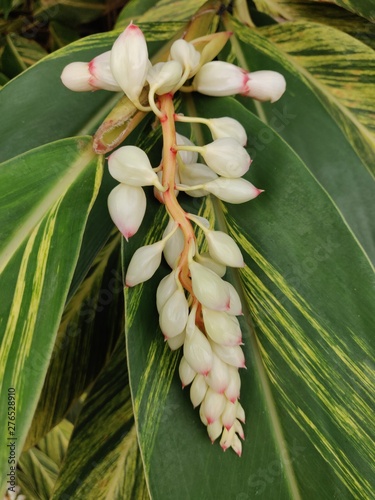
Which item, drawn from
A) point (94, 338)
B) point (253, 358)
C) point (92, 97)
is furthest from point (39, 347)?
point (94, 338)

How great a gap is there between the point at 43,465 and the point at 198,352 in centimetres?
85

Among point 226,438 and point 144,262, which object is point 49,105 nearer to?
point 144,262

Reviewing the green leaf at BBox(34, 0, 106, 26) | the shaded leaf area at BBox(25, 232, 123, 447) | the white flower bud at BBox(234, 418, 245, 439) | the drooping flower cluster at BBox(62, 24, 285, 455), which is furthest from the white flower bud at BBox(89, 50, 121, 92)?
the green leaf at BBox(34, 0, 106, 26)

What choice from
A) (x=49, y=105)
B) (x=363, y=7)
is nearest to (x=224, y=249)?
(x=49, y=105)

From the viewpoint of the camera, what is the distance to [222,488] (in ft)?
1.65

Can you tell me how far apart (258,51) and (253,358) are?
411 millimetres

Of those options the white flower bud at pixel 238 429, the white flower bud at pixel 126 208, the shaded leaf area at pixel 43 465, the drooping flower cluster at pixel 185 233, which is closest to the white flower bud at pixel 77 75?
the drooping flower cluster at pixel 185 233

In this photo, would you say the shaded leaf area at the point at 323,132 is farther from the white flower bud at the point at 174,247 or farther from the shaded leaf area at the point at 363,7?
the white flower bud at the point at 174,247

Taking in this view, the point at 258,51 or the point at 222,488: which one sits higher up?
the point at 258,51

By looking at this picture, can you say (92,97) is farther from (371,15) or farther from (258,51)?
(371,15)

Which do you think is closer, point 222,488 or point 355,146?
point 222,488

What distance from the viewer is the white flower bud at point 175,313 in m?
0.44

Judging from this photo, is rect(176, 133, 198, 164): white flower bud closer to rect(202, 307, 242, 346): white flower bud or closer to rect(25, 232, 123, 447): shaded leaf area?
rect(202, 307, 242, 346): white flower bud

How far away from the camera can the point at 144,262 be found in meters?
0.46
